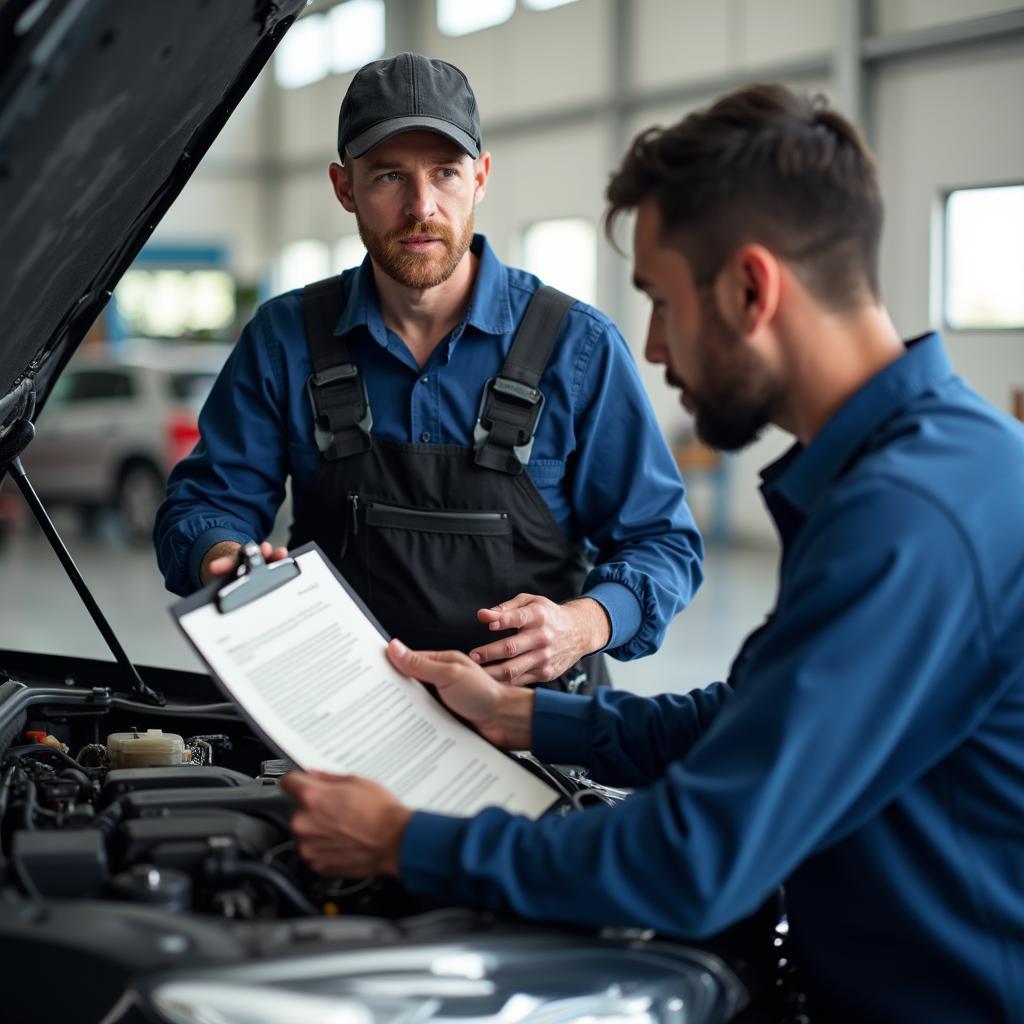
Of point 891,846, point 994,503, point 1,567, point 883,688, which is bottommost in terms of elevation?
point 1,567

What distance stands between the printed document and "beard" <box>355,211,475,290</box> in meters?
0.72

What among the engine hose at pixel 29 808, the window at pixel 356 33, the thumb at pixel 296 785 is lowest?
the engine hose at pixel 29 808

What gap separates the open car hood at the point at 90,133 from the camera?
51.6 inches

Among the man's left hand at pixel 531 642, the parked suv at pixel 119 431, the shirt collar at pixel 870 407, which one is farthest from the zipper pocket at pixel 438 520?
the parked suv at pixel 119 431

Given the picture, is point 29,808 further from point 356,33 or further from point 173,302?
point 173,302

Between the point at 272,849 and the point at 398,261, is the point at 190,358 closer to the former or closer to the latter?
the point at 398,261

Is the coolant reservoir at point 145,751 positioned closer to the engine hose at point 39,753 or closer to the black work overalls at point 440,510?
the engine hose at point 39,753

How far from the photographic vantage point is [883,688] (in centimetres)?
115

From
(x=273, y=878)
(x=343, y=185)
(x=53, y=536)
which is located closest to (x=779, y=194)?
(x=273, y=878)

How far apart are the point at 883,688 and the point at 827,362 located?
1.13 ft

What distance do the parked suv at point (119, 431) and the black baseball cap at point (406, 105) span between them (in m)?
7.49

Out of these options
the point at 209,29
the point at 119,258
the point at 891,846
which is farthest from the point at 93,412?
the point at 891,846

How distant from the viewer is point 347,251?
606 inches

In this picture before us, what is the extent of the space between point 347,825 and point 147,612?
20.7 feet
